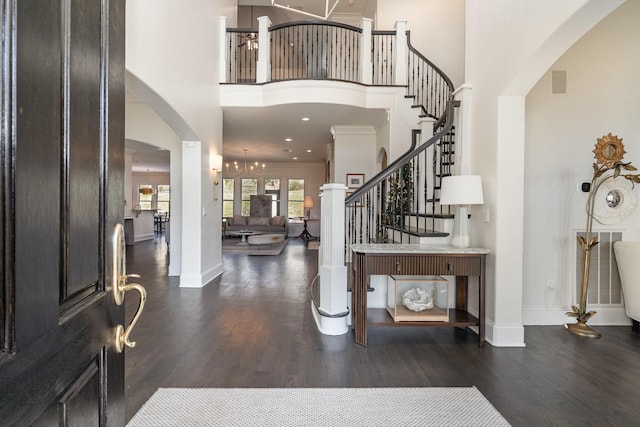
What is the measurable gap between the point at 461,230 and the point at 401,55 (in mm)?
3800

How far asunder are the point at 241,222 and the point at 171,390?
31.4 ft

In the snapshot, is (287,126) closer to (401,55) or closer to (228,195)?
(401,55)

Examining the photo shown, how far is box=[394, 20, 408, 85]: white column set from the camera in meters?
5.70

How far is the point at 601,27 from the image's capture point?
3.39 meters

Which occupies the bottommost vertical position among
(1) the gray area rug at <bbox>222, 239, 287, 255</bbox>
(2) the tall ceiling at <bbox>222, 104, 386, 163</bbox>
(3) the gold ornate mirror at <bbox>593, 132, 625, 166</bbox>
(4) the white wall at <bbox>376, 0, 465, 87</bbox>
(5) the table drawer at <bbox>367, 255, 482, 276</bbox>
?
(1) the gray area rug at <bbox>222, 239, 287, 255</bbox>

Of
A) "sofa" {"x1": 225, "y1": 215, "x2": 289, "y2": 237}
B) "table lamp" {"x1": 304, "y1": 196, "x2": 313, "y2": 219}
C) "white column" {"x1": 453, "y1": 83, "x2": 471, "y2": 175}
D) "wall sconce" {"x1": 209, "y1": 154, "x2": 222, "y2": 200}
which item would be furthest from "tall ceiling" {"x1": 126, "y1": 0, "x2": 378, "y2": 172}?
"white column" {"x1": 453, "y1": 83, "x2": 471, "y2": 175}

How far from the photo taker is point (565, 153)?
3455mm

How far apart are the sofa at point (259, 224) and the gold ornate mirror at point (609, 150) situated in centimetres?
909

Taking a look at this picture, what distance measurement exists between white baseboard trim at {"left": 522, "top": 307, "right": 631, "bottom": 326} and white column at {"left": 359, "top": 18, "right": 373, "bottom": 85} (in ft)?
13.9

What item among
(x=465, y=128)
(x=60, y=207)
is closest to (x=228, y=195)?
(x=465, y=128)

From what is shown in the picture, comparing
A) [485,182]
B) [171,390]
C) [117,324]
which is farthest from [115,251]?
[485,182]

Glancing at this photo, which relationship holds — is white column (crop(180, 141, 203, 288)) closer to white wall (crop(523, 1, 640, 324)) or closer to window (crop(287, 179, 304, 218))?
white wall (crop(523, 1, 640, 324))

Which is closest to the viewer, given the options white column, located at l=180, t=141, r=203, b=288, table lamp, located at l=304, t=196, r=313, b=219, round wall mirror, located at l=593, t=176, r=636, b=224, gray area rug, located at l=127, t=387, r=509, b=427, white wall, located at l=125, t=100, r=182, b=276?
gray area rug, located at l=127, t=387, r=509, b=427

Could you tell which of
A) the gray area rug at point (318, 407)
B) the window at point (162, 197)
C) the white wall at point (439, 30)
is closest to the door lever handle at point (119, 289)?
the gray area rug at point (318, 407)
